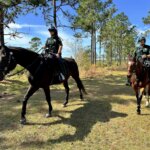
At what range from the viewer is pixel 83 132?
7168 mm

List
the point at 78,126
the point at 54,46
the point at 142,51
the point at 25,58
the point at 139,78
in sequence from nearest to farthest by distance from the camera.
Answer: the point at 25,58 < the point at 78,126 < the point at 54,46 < the point at 139,78 < the point at 142,51

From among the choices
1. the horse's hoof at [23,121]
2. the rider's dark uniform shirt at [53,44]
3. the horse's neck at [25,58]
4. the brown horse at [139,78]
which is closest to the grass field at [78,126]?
the horse's hoof at [23,121]

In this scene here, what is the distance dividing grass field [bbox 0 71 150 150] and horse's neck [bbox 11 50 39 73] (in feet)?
4.95

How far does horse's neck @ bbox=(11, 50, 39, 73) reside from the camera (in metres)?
7.22

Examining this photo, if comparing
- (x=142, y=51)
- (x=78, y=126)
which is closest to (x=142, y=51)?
(x=142, y=51)

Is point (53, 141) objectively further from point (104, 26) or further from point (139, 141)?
point (104, 26)

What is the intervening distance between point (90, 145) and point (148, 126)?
1.92m

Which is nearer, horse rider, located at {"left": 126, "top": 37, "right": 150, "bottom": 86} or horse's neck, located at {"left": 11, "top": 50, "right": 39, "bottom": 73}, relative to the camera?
horse's neck, located at {"left": 11, "top": 50, "right": 39, "bottom": 73}

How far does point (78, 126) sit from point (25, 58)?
214 centimetres

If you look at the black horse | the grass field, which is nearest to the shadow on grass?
the grass field

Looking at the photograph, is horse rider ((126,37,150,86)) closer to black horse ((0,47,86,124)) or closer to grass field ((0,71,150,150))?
grass field ((0,71,150,150))

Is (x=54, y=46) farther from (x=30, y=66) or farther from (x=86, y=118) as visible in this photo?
(x=86, y=118)

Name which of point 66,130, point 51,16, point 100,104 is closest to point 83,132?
point 66,130

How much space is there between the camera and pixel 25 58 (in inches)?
291
